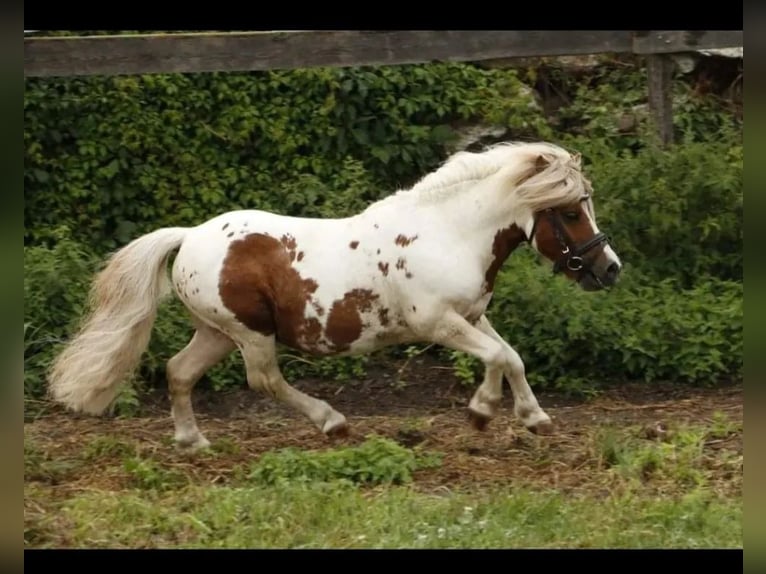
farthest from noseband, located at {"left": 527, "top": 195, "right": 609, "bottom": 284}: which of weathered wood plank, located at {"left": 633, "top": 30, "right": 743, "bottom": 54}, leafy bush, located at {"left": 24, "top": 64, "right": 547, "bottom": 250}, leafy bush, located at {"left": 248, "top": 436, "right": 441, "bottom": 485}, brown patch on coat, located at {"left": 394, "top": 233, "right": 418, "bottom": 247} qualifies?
leafy bush, located at {"left": 24, "top": 64, "right": 547, "bottom": 250}

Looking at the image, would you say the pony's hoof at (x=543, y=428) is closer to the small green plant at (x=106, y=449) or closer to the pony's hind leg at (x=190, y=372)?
the pony's hind leg at (x=190, y=372)

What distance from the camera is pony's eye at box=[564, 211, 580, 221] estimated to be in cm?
679

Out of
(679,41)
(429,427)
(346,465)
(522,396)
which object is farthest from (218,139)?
(346,465)

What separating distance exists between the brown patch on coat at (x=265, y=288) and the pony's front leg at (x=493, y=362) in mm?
775

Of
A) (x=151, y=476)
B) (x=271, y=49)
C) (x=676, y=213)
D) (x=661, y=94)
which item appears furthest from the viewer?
(x=661, y=94)

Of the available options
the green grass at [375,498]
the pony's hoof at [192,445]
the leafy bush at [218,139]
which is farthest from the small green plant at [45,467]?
the leafy bush at [218,139]

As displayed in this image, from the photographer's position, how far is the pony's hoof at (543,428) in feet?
22.5

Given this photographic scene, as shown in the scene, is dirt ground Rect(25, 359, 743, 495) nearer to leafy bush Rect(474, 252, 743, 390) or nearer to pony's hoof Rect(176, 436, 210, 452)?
pony's hoof Rect(176, 436, 210, 452)

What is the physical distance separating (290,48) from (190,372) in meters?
3.41

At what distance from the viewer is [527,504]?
5250 millimetres

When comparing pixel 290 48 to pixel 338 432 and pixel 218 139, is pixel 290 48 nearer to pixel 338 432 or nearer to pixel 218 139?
pixel 218 139

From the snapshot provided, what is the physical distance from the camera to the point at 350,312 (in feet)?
22.2
